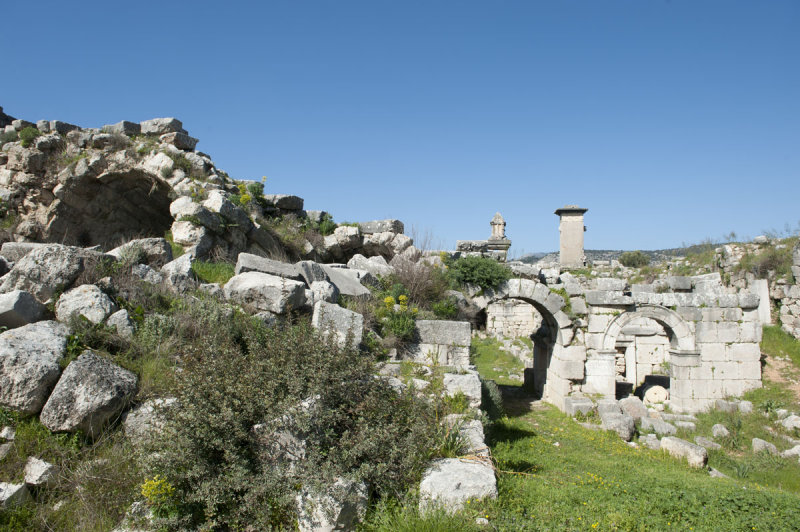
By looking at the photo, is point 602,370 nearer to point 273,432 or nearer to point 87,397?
point 273,432

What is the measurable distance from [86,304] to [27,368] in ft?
3.55

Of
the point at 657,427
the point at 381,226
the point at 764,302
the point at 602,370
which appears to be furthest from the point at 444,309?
the point at 764,302

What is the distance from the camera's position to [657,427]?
1073 centimetres

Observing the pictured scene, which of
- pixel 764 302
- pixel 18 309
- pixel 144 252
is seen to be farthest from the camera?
pixel 764 302

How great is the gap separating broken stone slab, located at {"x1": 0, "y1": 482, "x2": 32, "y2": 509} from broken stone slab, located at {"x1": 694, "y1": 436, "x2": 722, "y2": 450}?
10.9 meters

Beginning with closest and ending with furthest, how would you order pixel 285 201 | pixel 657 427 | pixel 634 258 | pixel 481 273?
pixel 657 427, pixel 481 273, pixel 285 201, pixel 634 258

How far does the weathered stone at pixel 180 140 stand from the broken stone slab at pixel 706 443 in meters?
13.9

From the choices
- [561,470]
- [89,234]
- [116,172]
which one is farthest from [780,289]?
[89,234]

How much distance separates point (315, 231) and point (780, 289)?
14.0 m

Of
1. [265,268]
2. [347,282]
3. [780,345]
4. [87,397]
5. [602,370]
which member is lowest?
[602,370]

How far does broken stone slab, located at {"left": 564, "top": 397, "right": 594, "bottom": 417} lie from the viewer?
36.6 feet

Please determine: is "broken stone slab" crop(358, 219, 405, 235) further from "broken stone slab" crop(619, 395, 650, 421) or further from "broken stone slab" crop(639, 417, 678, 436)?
"broken stone slab" crop(639, 417, 678, 436)

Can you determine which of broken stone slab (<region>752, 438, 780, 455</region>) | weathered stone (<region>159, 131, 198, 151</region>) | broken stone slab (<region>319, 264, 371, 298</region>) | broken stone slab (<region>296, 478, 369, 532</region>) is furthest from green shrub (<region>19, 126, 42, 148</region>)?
broken stone slab (<region>752, 438, 780, 455</region>)

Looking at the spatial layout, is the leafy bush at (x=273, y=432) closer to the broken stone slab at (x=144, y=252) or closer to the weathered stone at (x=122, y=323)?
the weathered stone at (x=122, y=323)
